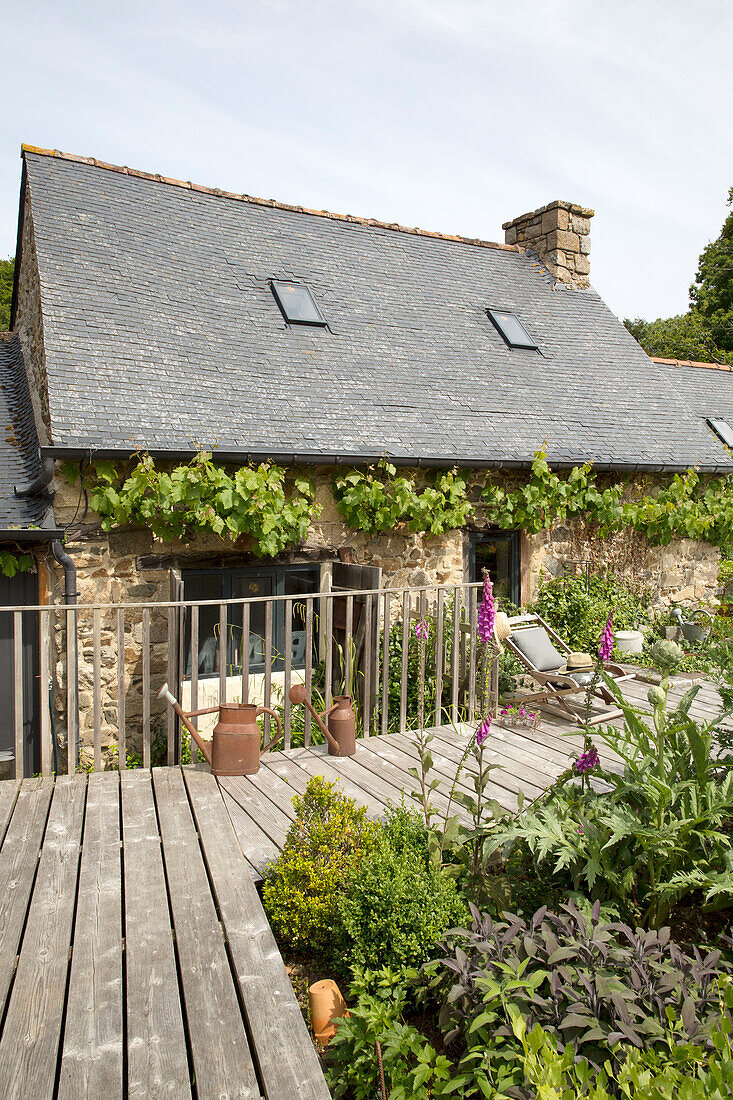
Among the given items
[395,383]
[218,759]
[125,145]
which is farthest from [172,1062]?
[125,145]

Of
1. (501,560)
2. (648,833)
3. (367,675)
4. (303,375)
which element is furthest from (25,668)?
(648,833)

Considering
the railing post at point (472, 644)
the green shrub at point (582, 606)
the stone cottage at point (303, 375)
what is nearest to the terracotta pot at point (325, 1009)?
the railing post at point (472, 644)

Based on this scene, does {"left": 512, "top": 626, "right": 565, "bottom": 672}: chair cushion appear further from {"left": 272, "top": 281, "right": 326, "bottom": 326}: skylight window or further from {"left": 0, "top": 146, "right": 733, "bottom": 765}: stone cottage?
{"left": 272, "top": 281, "right": 326, "bottom": 326}: skylight window

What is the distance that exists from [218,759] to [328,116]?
7.09m

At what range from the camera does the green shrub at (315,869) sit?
2.65 metres

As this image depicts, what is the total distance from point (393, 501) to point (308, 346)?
7.37ft

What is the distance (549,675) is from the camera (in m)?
5.92

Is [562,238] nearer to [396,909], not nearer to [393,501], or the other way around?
[393,501]

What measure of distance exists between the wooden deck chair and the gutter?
166cm

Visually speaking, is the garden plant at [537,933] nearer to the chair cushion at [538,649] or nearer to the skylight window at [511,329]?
the chair cushion at [538,649]

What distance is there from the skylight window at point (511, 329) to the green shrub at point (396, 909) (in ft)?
26.8

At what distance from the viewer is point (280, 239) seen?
9.41m

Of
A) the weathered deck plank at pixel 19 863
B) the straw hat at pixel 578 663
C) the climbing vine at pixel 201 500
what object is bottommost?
the weathered deck plank at pixel 19 863

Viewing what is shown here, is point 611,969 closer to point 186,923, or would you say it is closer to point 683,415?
point 186,923
